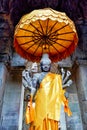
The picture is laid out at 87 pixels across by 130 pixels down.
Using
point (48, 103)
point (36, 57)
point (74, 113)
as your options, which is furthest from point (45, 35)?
point (74, 113)

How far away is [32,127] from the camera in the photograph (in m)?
4.06

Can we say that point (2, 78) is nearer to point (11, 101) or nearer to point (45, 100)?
point (11, 101)

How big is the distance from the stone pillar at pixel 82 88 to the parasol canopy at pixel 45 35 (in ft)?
2.80

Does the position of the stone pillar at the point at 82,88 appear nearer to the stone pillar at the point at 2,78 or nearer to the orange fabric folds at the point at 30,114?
the orange fabric folds at the point at 30,114

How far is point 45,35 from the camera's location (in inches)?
209

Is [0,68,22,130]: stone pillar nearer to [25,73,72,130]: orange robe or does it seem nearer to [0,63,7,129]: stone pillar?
[0,63,7,129]: stone pillar

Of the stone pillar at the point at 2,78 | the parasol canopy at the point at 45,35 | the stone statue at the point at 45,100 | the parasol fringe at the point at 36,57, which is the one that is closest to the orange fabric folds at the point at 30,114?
the stone statue at the point at 45,100

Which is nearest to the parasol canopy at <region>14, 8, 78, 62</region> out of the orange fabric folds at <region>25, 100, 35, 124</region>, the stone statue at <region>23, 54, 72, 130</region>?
the stone statue at <region>23, 54, 72, 130</region>

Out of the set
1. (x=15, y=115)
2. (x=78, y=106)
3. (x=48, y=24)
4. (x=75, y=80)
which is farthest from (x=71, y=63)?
(x=15, y=115)

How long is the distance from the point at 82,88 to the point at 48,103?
206cm

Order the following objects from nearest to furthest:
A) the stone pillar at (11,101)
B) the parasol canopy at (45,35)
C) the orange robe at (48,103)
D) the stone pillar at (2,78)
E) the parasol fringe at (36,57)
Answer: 1. the orange robe at (48,103)
2. the parasol canopy at (45,35)
3. the parasol fringe at (36,57)
4. the stone pillar at (2,78)
5. the stone pillar at (11,101)

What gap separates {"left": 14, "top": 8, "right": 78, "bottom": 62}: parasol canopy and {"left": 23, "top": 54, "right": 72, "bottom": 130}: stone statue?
980mm

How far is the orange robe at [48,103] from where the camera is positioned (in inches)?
155

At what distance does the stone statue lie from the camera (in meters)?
3.96
